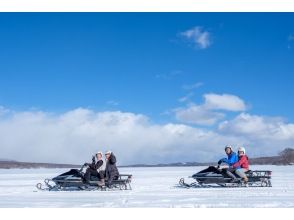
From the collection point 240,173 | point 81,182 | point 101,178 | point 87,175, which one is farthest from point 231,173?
point 81,182

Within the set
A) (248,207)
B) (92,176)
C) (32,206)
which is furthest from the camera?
(92,176)

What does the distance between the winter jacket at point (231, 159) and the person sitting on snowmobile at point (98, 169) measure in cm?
333

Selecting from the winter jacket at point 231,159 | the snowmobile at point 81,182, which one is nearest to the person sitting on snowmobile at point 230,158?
the winter jacket at point 231,159

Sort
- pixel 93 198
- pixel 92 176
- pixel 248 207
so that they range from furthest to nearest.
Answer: pixel 92 176
pixel 93 198
pixel 248 207

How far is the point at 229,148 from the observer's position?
14531 millimetres

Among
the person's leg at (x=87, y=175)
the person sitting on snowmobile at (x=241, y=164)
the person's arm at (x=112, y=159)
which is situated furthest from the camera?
the person sitting on snowmobile at (x=241, y=164)

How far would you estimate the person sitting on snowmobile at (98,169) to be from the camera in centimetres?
1435

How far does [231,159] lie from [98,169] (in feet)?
12.2

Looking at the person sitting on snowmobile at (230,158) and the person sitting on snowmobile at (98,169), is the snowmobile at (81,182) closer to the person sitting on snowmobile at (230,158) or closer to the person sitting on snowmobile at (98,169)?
the person sitting on snowmobile at (98,169)
